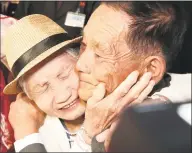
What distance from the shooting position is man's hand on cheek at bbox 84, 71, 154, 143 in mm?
850

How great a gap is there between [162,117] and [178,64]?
75 cm

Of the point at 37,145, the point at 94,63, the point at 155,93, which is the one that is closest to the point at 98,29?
the point at 94,63

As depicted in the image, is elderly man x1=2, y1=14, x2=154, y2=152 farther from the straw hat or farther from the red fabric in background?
the red fabric in background

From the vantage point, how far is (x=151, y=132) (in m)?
0.53

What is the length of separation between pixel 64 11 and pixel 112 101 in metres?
0.60

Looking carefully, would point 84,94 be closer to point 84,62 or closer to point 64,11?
point 84,62

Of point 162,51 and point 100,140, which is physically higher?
point 162,51

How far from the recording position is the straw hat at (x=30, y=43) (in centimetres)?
94

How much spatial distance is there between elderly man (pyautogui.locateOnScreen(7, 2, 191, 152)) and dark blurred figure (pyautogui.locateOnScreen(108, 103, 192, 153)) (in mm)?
302

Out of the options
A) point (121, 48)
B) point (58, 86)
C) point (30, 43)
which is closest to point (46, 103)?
point (58, 86)

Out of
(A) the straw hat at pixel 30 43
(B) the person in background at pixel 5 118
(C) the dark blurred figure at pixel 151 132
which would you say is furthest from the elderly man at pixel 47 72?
(C) the dark blurred figure at pixel 151 132

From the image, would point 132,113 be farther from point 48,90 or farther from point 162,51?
point 48,90

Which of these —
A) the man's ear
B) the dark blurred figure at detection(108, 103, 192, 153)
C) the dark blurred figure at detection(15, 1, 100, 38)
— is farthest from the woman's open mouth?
the dark blurred figure at detection(108, 103, 192, 153)

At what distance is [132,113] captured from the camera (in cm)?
53
